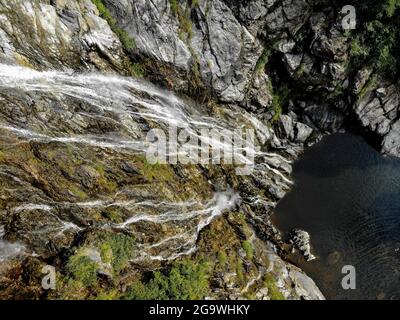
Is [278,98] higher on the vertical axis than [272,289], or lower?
higher

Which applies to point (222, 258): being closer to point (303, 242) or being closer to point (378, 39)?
point (303, 242)

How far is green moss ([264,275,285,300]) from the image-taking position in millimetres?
21688

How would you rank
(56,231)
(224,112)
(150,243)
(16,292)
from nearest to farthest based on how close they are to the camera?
(16,292) → (56,231) → (150,243) → (224,112)

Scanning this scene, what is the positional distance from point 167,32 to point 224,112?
7.28m

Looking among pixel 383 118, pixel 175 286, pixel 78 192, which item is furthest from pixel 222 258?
pixel 383 118

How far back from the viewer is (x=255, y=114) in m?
28.3

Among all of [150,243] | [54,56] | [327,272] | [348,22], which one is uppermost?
[348,22]

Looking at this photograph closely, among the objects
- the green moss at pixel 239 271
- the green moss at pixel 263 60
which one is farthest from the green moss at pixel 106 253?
the green moss at pixel 263 60

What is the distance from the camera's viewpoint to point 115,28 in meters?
22.5

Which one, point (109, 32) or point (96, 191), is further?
point (109, 32)

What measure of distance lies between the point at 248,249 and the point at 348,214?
27.1 feet

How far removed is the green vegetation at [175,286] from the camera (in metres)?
19.4
